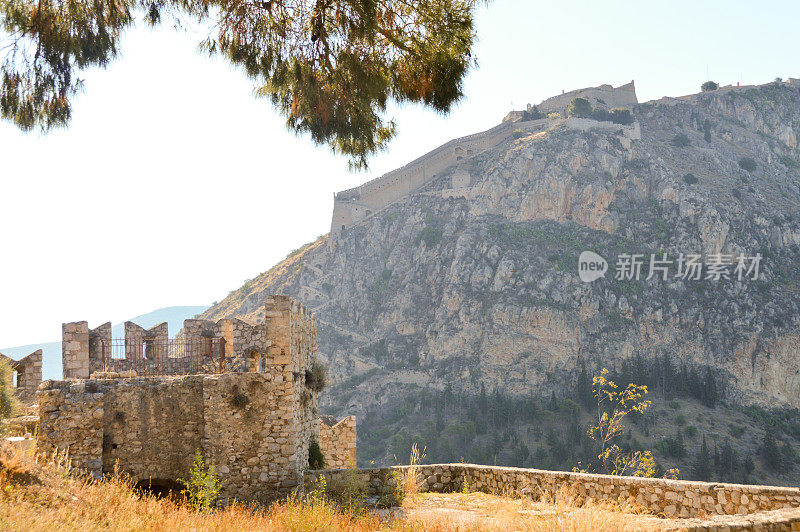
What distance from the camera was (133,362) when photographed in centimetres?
1328

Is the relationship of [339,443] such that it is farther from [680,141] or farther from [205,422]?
[680,141]

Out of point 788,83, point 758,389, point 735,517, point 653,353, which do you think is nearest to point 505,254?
point 653,353

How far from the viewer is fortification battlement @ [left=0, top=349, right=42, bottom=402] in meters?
14.3

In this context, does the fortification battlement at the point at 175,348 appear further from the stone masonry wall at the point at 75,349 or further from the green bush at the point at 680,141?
the green bush at the point at 680,141

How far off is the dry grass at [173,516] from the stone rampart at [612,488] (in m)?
0.43

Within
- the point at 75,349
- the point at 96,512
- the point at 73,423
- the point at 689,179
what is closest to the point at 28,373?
the point at 75,349

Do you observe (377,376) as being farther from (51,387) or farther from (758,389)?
(51,387)

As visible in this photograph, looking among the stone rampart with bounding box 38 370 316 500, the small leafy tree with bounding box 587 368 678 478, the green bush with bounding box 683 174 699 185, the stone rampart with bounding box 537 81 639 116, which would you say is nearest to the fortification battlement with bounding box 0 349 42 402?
the stone rampart with bounding box 38 370 316 500

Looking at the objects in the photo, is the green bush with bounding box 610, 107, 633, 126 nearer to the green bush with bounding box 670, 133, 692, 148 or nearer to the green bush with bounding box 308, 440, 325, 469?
the green bush with bounding box 670, 133, 692, 148

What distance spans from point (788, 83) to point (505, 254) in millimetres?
67099

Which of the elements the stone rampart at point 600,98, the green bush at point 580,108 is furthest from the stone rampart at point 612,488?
the stone rampart at point 600,98

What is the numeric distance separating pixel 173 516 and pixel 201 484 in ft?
8.67

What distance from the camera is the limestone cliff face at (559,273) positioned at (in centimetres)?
7369

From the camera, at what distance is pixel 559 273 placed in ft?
257
